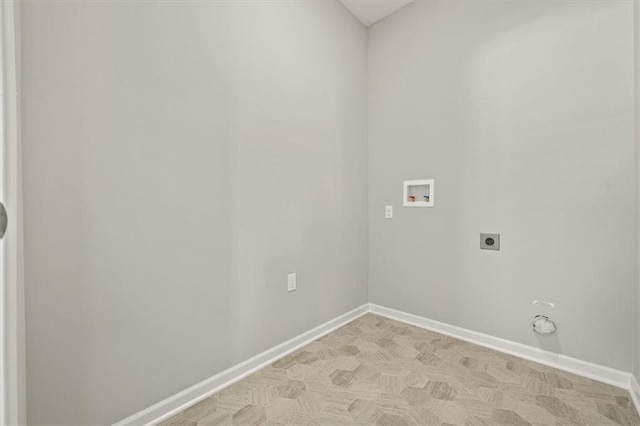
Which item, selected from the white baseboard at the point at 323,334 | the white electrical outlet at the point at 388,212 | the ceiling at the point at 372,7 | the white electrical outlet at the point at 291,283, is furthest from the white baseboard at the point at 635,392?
the ceiling at the point at 372,7

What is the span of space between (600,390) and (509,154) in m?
1.48

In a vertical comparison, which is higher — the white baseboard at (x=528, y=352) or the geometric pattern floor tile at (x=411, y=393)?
the white baseboard at (x=528, y=352)

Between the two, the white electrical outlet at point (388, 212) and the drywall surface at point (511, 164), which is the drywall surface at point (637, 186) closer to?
the drywall surface at point (511, 164)

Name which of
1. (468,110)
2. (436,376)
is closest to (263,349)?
(436,376)

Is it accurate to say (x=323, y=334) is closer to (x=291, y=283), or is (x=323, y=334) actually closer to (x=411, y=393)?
(x=291, y=283)

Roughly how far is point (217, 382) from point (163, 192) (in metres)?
1.11

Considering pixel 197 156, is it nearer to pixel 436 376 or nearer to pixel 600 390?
pixel 436 376

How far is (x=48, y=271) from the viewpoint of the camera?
110cm

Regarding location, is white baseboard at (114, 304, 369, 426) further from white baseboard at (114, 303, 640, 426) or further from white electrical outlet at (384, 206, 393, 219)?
white electrical outlet at (384, 206, 393, 219)

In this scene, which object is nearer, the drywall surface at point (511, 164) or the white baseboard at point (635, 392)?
the white baseboard at point (635, 392)

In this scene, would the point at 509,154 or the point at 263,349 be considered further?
the point at 509,154

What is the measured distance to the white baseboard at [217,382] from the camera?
1.36 metres

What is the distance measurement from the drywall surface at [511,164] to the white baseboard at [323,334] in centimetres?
6

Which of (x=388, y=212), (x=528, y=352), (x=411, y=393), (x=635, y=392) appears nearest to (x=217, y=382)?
(x=411, y=393)
